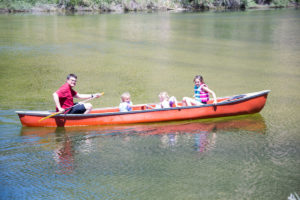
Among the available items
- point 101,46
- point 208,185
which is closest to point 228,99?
point 208,185

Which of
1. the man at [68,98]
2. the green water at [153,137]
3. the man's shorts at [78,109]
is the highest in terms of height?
the man at [68,98]

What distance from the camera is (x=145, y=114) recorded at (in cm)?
811

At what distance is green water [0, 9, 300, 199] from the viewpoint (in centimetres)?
566

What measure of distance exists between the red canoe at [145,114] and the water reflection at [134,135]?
0.38 feet

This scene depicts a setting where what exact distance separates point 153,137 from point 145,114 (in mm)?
729

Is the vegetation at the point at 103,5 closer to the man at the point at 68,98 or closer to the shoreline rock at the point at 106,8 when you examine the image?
the shoreline rock at the point at 106,8

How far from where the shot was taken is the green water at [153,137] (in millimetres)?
5656

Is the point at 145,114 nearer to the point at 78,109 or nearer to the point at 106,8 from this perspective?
the point at 78,109

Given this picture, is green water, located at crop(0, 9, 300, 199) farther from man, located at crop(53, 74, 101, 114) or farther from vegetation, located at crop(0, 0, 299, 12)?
vegetation, located at crop(0, 0, 299, 12)

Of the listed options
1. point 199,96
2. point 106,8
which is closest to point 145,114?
point 199,96

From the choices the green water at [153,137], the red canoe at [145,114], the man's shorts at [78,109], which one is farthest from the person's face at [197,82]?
the man's shorts at [78,109]

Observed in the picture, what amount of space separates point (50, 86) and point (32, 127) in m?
3.55

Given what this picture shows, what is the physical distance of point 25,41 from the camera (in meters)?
20.7

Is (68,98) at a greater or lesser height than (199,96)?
greater
